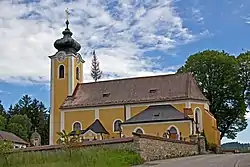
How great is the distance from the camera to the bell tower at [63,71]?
177ft

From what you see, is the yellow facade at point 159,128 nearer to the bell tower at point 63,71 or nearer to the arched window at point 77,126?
the arched window at point 77,126

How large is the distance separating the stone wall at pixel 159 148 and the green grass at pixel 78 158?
41.5 inches

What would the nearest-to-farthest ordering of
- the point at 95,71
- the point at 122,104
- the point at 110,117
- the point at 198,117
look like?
the point at 198,117 < the point at 122,104 < the point at 110,117 < the point at 95,71

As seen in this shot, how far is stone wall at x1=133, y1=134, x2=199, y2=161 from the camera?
26.0 meters

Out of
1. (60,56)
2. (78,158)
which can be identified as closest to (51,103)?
(60,56)

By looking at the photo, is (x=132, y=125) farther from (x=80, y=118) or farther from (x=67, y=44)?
(x=67, y=44)

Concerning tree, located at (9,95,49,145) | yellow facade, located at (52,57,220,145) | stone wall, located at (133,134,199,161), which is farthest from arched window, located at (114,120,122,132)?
tree, located at (9,95,49,145)

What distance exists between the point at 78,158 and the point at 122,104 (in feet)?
88.2

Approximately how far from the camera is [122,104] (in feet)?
164

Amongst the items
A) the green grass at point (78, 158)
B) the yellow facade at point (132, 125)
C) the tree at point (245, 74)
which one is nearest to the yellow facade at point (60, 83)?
the yellow facade at point (132, 125)

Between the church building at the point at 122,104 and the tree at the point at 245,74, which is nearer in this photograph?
the church building at the point at 122,104

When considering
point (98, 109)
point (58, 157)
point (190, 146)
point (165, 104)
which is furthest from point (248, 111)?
point (58, 157)

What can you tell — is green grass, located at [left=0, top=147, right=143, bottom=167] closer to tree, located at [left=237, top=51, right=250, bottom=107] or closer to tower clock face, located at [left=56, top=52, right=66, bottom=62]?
tower clock face, located at [left=56, top=52, right=66, bottom=62]

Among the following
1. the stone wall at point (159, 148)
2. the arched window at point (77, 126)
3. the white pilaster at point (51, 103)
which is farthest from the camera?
the white pilaster at point (51, 103)
